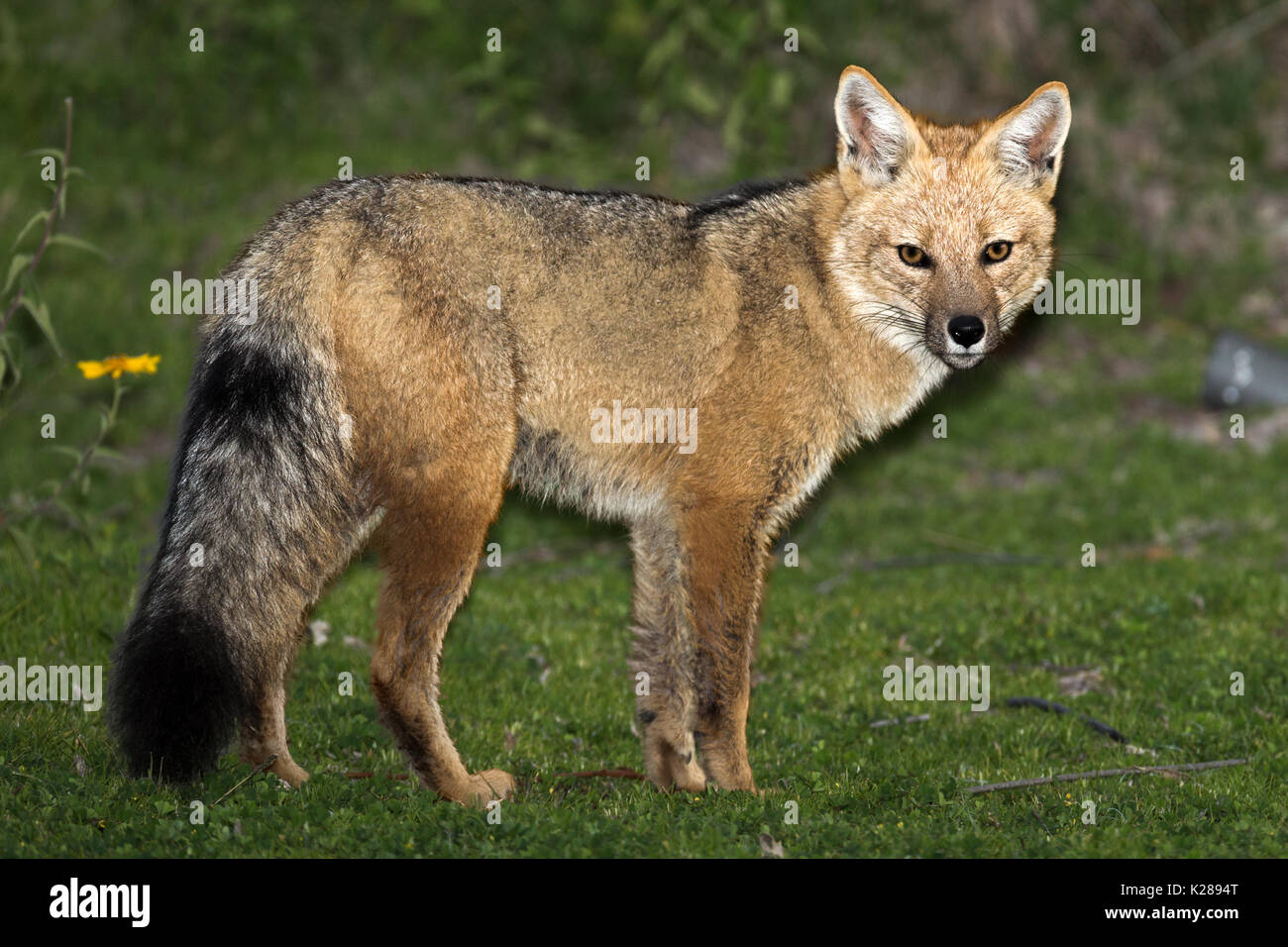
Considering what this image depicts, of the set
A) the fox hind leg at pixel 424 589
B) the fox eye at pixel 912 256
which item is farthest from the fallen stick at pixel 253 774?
the fox eye at pixel 912 256

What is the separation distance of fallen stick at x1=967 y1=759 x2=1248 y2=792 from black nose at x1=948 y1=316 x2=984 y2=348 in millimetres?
1949

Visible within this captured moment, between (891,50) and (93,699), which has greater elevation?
(891,50)

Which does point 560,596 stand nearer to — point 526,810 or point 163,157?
point 526,810

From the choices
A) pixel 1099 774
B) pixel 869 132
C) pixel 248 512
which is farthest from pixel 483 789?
pixel 869 132

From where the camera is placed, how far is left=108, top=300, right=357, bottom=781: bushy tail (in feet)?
16.7

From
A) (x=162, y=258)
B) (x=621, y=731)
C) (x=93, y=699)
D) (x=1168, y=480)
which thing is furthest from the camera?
(x=162, y=258)

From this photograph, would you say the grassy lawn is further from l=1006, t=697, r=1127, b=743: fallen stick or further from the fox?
the fox

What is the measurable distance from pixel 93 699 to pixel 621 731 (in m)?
2.62

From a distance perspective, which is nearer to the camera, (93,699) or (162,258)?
(93,699)

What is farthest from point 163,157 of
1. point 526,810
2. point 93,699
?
point 526,810

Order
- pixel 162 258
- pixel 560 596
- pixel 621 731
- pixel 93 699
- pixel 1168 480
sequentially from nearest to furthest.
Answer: pixel 93 699, pixel 621 731, pixel 560 596, pixel 1168 480, pixel 162 258

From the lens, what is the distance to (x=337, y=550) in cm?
554

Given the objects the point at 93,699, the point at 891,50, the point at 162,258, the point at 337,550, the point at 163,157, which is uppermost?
the point at 891,50

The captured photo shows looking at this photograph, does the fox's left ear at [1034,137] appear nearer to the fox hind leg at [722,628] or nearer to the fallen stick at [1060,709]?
the fox hind leg at [722,628]
